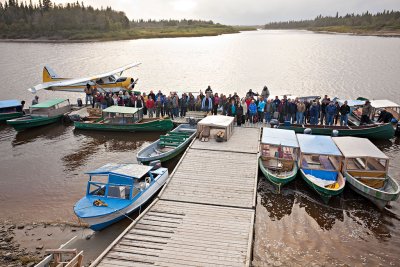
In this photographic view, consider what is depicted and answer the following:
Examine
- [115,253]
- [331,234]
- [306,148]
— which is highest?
[306,148]

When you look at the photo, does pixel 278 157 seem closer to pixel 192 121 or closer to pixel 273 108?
pixel 273 108

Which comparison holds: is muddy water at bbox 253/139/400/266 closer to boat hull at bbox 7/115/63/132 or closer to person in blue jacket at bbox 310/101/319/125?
person in blue jacket at bbox 310/101/319/125

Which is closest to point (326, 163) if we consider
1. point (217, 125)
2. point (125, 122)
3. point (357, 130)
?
point (357, 130)

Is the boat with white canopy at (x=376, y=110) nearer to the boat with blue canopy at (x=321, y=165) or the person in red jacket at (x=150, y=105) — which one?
the boat with blue canopy at (x=321, y=165)

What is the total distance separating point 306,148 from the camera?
16.2 m

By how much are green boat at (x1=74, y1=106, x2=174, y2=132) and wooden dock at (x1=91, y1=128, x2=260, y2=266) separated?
707cm

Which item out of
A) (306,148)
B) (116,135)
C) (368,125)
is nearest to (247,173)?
(306,148)

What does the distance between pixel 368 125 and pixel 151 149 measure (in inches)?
552

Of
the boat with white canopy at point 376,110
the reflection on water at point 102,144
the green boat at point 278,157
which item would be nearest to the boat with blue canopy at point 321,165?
the green boat at point 278,157

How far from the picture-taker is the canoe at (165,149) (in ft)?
58.1

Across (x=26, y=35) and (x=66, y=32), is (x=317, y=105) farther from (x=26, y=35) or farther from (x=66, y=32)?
(x=26, y=35)

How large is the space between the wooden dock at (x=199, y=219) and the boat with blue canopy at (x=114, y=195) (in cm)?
111

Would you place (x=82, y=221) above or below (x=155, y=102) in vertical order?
below

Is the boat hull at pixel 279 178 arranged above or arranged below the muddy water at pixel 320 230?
above
